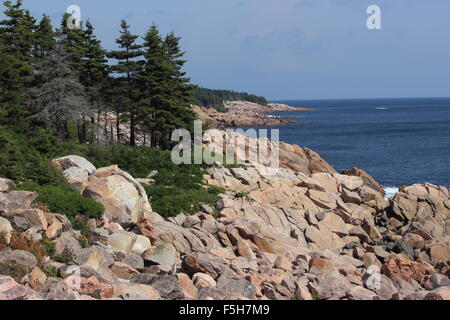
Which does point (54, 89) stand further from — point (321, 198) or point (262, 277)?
point (262, 277)

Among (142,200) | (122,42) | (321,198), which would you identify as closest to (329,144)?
(122,42)

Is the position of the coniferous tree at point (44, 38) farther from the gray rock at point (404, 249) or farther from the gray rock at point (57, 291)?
the gray rock at point (57, 291)

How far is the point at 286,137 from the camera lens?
100188mm

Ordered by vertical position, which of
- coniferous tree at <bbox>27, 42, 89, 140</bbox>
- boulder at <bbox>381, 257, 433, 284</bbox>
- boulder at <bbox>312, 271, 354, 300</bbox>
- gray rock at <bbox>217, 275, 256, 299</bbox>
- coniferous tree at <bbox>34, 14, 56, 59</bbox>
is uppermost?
coniferous tree at <bbox>34, 14, 56, 59</bbox>

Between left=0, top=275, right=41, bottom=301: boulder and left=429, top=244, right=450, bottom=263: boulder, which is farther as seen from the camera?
left=429, top=244, right=450, bottom=263: boulder

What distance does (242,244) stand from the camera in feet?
67.1

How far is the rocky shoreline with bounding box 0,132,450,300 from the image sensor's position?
1390 cm

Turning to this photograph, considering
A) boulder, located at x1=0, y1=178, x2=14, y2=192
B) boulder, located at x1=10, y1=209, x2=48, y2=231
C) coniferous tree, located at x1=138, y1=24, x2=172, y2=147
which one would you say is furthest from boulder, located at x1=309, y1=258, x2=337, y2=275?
coniferous tree, located at x1=138, y1=24, x2=172, y2=147

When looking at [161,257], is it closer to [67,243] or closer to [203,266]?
[203,266]

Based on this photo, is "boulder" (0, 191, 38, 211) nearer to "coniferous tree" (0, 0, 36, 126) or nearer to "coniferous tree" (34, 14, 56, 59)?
"coniferous tree" (0, 0, 36, 126)

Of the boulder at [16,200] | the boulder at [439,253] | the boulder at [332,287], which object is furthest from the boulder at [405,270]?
the boulder at [16,200]

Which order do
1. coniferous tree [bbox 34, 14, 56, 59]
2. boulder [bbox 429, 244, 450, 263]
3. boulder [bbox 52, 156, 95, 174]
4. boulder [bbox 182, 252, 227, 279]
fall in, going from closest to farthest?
1. boulder [bbox 182, 252, 227, 279]
2. boulder [bbox 429, 244, 450, 263]
3. boulder [bbox 52, 156, 95, 174]
4. coniferous tree [bbox 34, 14, 56, 59]

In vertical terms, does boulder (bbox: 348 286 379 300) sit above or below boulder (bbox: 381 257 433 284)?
above

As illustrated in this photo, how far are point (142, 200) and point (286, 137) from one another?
3095 inches
